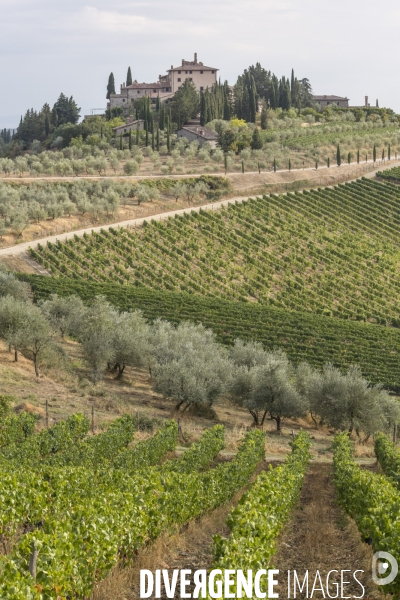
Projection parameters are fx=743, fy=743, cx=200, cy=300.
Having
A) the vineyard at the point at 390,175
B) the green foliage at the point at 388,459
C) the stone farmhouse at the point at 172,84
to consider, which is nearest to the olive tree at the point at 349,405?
the green foliage at the point at 388,459

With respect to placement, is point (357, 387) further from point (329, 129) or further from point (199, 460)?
point (329, 129)

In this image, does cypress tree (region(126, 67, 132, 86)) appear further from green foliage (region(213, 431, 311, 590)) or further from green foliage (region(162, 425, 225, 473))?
green foliage (region(213, 431, 311, 590))

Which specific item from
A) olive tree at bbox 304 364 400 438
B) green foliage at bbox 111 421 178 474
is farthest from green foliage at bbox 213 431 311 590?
olive tree at bbox 304 364 400 438

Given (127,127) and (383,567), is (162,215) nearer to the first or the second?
(127,127)

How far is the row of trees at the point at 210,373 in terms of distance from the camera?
110 feet

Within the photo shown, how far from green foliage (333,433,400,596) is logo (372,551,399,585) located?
0.09m

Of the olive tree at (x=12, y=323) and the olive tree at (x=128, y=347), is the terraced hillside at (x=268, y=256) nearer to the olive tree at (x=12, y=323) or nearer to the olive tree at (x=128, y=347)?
the olive tree at (x=128, y=347)

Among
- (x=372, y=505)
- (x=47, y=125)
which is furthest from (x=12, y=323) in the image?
(x=47, y=125)

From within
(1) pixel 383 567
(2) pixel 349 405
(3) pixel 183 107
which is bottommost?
(2) pixel 349 405

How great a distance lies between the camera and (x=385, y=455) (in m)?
25.2

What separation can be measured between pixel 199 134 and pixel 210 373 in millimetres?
86876

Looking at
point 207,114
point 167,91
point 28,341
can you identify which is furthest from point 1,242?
point 167,91

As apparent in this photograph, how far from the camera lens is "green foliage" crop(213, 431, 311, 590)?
11.2 m

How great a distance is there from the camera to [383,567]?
40.6 ft
